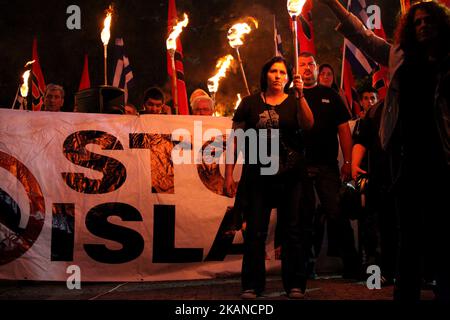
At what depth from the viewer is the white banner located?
612cm

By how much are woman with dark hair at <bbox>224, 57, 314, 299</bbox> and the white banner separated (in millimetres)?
1274

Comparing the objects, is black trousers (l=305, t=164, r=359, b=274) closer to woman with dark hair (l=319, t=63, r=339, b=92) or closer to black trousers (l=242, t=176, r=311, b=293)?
black trousers (l=242, t=176, r=311, b=293)

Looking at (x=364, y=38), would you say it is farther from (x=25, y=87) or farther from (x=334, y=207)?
(x=25, y=87)

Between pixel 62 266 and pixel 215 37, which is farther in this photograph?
pixel 215 37

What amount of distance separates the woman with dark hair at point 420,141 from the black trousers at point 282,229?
1747 mm

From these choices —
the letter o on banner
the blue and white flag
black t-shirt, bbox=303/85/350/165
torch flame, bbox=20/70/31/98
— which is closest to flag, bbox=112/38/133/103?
torch flame, bbox=20/70/31/98

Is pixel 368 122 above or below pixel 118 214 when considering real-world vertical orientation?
above

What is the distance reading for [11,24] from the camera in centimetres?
2873

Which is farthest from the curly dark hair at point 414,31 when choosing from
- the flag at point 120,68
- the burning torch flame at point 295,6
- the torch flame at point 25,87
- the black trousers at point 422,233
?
the torch flame at point 25,87

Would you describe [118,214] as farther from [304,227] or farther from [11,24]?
[11,24]

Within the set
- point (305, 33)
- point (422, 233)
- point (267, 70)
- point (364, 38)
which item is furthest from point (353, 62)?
point (422, 233)

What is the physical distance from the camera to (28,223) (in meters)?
6.10
